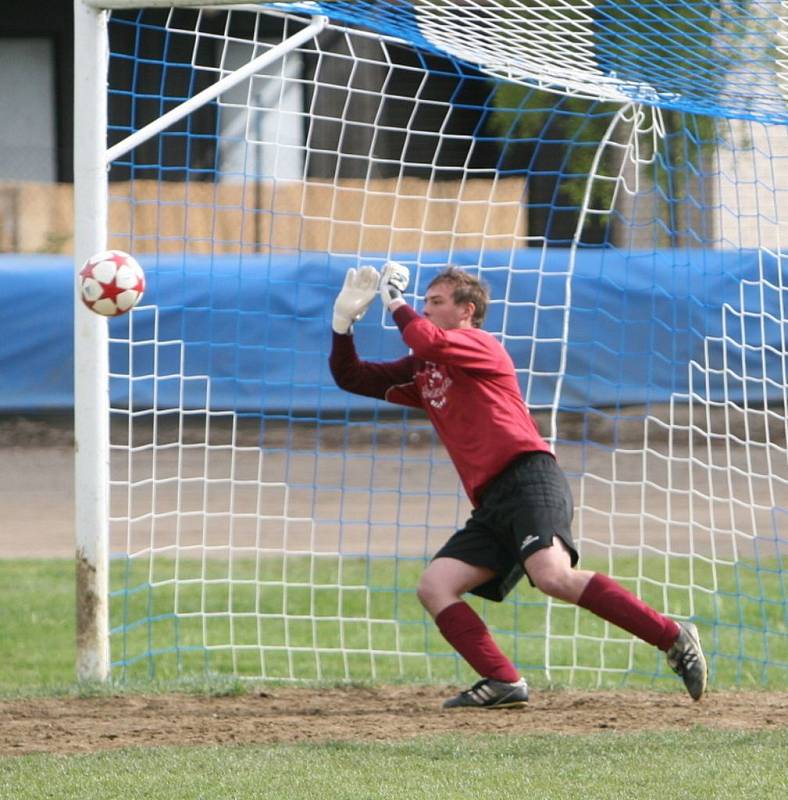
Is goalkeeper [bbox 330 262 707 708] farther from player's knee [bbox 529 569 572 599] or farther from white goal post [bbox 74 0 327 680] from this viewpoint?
white goal post [bbox 74 0 327 680]

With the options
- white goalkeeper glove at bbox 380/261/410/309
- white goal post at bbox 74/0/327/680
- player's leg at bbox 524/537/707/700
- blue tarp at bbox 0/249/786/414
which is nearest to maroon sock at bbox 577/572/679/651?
player's leg at bbox 524/537/707/700

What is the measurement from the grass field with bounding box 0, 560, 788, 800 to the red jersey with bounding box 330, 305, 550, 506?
3.25 ft

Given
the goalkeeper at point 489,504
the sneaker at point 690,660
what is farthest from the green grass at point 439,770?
the goalkeeper at point 489,504

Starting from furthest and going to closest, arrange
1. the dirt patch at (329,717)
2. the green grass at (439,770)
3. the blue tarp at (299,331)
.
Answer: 1. the blue tarp at (299,331)
2. the dirt patch at (329,717)
3. the green grass at (439,770)

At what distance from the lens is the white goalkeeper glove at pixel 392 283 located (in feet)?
19.2

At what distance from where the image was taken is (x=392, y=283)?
5898 mm

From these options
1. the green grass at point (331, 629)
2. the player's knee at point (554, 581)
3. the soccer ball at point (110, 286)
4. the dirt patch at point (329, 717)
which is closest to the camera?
the dirt patch at point (329, 717)

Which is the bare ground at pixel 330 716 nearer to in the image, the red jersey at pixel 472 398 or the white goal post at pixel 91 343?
the white goal post at pixel 91 343

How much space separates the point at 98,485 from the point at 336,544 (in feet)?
14.0

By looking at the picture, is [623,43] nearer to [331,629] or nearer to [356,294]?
[356,294]

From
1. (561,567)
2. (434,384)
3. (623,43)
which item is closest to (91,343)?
(434,384)

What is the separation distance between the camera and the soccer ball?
5.76m

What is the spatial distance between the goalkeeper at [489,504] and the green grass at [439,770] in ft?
1.62

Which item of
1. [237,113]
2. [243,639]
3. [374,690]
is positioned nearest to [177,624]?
[243,639]
